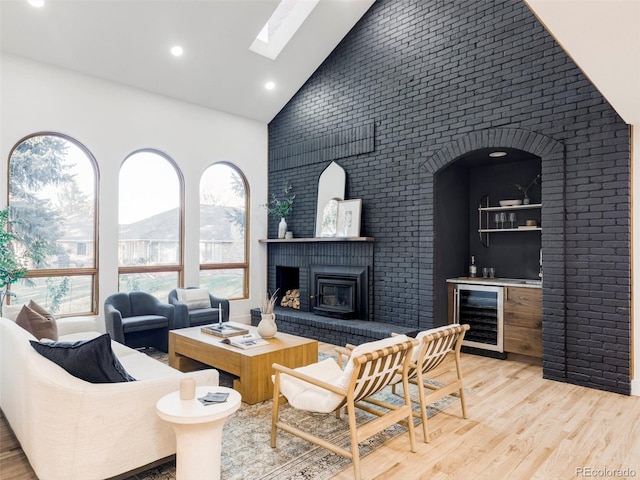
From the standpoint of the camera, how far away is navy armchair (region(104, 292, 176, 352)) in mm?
4812

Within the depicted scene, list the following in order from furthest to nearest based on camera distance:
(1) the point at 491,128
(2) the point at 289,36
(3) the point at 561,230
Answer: (2) the point at 289,36 < (1) the point at 491,128 < (3) the point at 561,230

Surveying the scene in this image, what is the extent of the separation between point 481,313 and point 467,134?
A: 2.16 m

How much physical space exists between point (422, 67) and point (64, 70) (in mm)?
4470

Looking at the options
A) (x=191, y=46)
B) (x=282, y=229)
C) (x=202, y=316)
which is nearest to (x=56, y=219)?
(x=202, y=316)

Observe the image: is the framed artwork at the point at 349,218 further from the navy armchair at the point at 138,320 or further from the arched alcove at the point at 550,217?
the navy armchair at the point at 138,320

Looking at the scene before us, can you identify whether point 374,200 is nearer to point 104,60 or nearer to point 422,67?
point 422,67

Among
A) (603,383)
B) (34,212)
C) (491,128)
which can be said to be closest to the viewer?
(603,383)

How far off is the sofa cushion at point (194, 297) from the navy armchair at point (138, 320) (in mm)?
428

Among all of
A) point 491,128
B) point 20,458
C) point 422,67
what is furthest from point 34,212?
point 491,128

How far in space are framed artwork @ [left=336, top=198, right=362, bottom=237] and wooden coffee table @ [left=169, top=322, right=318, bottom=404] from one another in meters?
2.21

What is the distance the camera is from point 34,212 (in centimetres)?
512

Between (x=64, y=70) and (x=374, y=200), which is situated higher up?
(x=64, y=70)

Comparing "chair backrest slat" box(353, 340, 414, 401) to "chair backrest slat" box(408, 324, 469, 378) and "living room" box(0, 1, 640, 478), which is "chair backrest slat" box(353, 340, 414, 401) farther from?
"living room" box(0, 1, 640, 478)

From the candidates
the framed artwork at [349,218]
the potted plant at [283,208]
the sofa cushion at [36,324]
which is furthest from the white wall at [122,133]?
the sofa cushion at [36,324]
